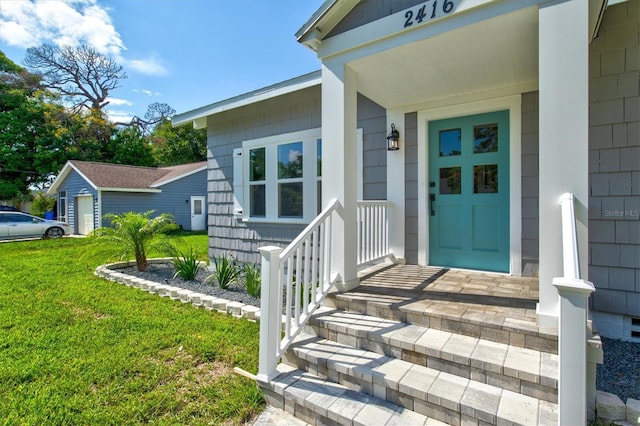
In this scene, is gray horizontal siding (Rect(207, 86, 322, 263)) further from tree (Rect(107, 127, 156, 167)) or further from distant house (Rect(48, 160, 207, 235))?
tree (Rect(107, 127, 156, 167))

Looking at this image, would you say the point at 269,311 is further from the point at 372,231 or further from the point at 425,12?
the point at 425,12

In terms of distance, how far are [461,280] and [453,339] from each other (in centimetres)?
132

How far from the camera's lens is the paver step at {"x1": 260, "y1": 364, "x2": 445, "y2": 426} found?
76.2 inches

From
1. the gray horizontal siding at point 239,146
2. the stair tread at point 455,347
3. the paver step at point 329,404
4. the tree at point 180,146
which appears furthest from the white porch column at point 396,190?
the tree at point 180,146

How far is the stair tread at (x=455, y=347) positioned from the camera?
1.91m

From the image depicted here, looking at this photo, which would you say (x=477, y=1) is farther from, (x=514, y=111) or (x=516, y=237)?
(x=516, y=237)

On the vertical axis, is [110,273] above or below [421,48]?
below

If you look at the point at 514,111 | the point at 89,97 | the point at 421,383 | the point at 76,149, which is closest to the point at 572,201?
the point at 421,383

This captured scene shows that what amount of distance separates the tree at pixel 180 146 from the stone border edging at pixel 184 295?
71.7 ft

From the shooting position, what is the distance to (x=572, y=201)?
204 centimetres

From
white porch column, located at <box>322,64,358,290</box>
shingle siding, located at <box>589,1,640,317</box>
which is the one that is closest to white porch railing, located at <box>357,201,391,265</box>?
white porch column, located at <box>322,64,358,290</box>

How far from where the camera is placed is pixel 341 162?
125 inches

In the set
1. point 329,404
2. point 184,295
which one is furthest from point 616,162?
point 184,295

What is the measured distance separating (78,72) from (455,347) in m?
31.0
